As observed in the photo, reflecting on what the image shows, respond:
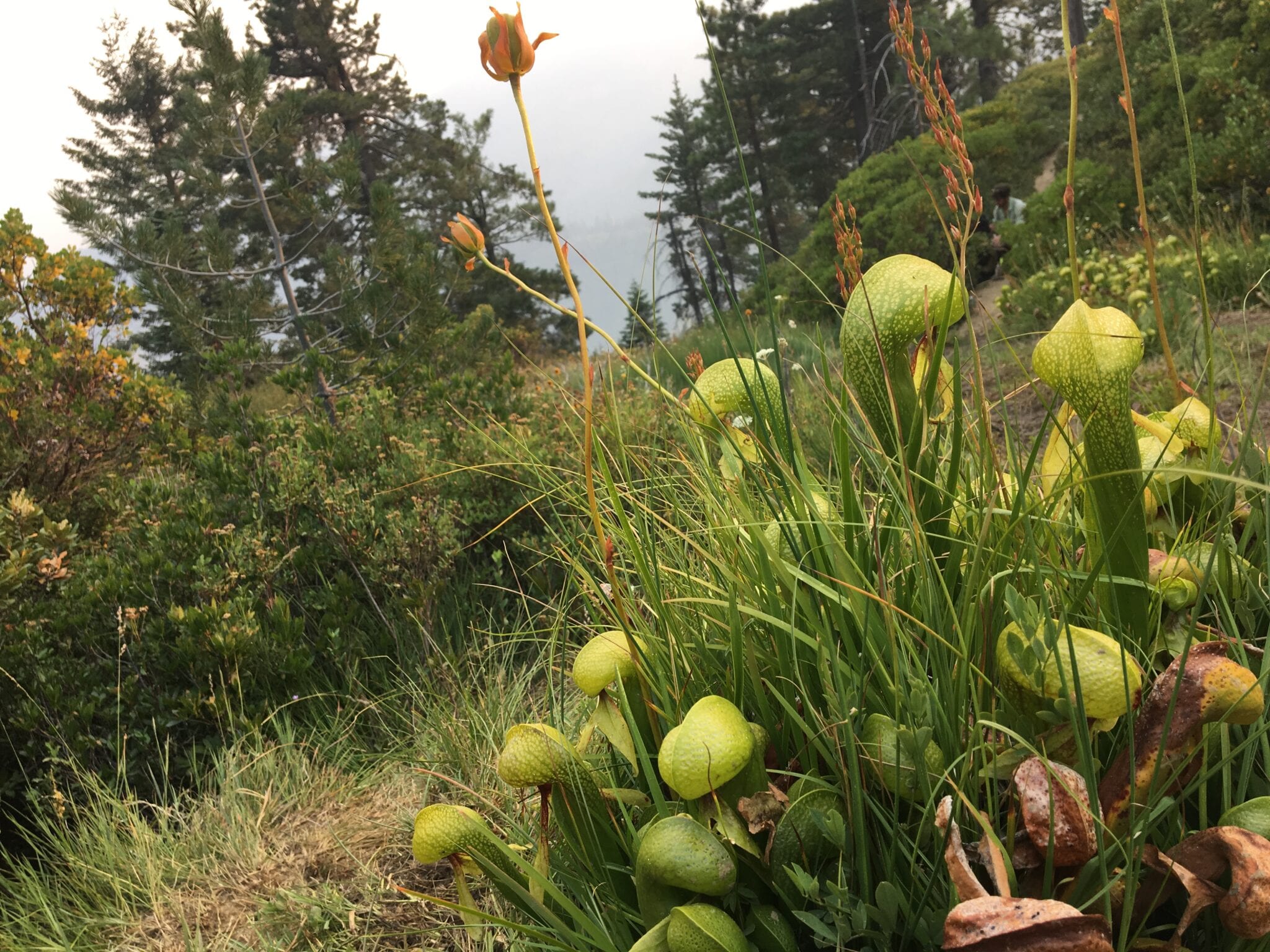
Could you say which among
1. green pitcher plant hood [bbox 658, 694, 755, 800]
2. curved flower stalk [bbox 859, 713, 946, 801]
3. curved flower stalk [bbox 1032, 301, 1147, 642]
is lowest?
curved flower stalk [bbox 859, 713, 946, 801]

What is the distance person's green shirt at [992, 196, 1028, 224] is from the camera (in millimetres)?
11328

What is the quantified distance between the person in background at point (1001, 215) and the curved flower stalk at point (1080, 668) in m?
10.6

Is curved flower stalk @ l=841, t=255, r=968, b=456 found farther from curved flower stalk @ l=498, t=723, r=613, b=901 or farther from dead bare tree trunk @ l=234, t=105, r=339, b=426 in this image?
dead bare tree trunk @ l=234, t=105, r=339, b=426

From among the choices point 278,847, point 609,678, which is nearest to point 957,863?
point 609,678

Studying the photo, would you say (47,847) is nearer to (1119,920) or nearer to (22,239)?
(1119,920)

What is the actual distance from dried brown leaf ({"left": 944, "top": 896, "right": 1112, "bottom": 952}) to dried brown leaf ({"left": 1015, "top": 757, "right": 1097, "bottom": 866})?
0.09m

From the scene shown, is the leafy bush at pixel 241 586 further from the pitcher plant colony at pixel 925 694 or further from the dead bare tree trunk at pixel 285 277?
the dead bare tree trunk at pixel 285 277

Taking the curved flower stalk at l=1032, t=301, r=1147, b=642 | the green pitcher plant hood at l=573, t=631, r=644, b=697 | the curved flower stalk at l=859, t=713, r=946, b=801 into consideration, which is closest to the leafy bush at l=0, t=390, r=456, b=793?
the green pitcher plant hood at l=573, t=631, r=644, b=697

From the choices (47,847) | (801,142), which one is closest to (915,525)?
(47,847)

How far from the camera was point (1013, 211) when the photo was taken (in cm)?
1227

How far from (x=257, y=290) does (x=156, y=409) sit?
5.79 metres

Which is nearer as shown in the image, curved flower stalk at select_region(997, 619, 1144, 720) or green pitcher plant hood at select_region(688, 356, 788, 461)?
curved flower stalk at select_region(997, 619, 1144, 720)

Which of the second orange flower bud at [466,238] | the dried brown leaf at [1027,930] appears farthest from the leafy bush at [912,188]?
Result: the dried brown leaf at [1027,930]

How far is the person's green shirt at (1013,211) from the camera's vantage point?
1133cm
